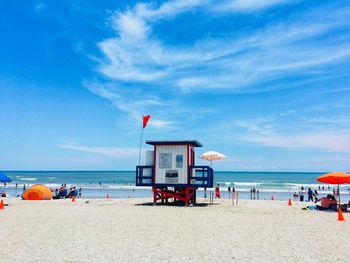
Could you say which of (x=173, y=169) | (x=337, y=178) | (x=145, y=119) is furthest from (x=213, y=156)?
(x=337, y=178)

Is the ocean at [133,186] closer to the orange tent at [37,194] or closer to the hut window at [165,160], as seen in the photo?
the orange tent at [37,194]

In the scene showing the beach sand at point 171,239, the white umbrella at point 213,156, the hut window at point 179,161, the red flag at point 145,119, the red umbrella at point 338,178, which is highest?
the red flag at point 145,119

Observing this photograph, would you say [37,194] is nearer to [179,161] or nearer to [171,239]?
[179,161]

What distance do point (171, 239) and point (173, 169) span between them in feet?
36.6

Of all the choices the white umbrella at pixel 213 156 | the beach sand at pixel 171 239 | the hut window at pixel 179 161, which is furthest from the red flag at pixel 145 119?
the beach sand at pixel 171 239

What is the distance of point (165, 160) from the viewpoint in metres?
21.9

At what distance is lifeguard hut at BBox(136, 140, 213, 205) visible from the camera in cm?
2148

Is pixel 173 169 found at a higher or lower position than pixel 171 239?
higher

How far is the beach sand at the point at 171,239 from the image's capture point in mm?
8461

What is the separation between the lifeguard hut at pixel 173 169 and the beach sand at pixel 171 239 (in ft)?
19.4

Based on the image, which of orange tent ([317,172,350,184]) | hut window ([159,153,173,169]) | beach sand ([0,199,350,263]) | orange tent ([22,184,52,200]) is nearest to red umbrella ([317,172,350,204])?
orange tent ([317,172,350,184])

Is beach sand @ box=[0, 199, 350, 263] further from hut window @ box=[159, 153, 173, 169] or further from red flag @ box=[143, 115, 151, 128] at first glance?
red flag @ box=[143, 115, 151, 128]

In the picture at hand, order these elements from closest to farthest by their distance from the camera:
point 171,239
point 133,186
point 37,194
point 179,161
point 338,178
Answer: point 171,239 < point 338,178 < point 179,161 < point 37,194 < point 133,186

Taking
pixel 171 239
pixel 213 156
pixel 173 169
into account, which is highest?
pixel 213 156
